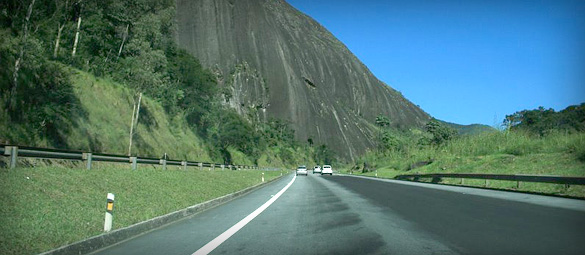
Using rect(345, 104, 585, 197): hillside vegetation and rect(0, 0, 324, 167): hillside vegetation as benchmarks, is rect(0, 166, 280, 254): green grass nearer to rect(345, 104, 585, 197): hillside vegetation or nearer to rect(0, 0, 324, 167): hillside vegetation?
rect(0, 0, 324, 167): hillside vegetation

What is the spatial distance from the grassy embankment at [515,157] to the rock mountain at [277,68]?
74020 millimetres

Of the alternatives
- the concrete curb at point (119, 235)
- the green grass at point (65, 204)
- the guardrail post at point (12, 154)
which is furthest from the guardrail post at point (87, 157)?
the concrete curb at point (119, 235)

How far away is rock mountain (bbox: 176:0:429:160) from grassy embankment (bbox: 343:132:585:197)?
74020 mm

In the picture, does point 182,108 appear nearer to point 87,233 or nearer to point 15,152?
point 15,152

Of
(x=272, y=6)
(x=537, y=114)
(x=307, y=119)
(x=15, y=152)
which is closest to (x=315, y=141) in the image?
(x=307, y=119)

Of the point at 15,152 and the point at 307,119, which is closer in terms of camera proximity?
the point at 15,152

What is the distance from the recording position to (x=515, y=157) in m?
30.3

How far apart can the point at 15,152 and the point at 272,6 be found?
490 feet

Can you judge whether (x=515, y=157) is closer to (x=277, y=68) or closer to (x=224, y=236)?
(x=224, y=236)

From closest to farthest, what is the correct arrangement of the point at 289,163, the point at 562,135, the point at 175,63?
1. the point at 562,135
2. the point at 175,63
3. the point at 289,163

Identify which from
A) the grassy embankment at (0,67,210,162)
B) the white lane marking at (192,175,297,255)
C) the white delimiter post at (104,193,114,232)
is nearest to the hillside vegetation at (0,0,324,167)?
the grassy embankment at (0,67,210,162)

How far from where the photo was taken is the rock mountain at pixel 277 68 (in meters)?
120

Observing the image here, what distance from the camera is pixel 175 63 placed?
226ft

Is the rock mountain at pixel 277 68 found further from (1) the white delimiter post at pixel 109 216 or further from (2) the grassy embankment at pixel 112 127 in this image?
(1) the white delimiter post at pixel 109 216
